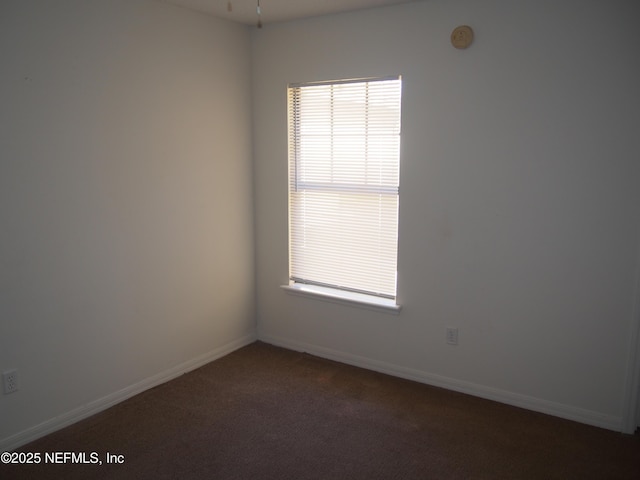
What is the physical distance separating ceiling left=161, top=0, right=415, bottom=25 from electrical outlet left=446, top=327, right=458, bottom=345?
218cm

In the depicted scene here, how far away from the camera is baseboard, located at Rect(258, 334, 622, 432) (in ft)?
9.57

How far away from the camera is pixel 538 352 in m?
3.04

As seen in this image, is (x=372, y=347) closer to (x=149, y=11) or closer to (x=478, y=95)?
(x=478, y=95)

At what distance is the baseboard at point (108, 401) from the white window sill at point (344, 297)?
0.67 m

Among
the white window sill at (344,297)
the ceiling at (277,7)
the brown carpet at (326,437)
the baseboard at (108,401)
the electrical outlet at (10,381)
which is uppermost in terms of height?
the ceiling at (277,7)

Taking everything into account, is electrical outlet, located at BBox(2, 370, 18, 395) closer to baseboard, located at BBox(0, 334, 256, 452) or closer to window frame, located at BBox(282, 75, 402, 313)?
baseboard, located at BBox(0, 334, 256, 452)

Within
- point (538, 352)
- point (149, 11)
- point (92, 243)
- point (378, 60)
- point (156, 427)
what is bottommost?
point (156, 427)

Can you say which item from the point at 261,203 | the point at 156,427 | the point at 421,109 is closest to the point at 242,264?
the point at 261,203

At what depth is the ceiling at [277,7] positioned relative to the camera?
3.19 meters

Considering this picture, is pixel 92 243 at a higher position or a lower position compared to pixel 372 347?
higher

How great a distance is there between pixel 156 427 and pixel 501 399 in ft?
7.11

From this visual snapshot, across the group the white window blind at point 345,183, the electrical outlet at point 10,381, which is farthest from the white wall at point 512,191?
the electrical outlet at point 10,381

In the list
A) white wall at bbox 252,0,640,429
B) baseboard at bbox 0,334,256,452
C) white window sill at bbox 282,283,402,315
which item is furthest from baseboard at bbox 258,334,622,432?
baseboard at bbox 0,334,256,452

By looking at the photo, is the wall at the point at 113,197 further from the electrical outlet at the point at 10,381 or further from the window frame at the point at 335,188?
the window frame at the point at 335,188
